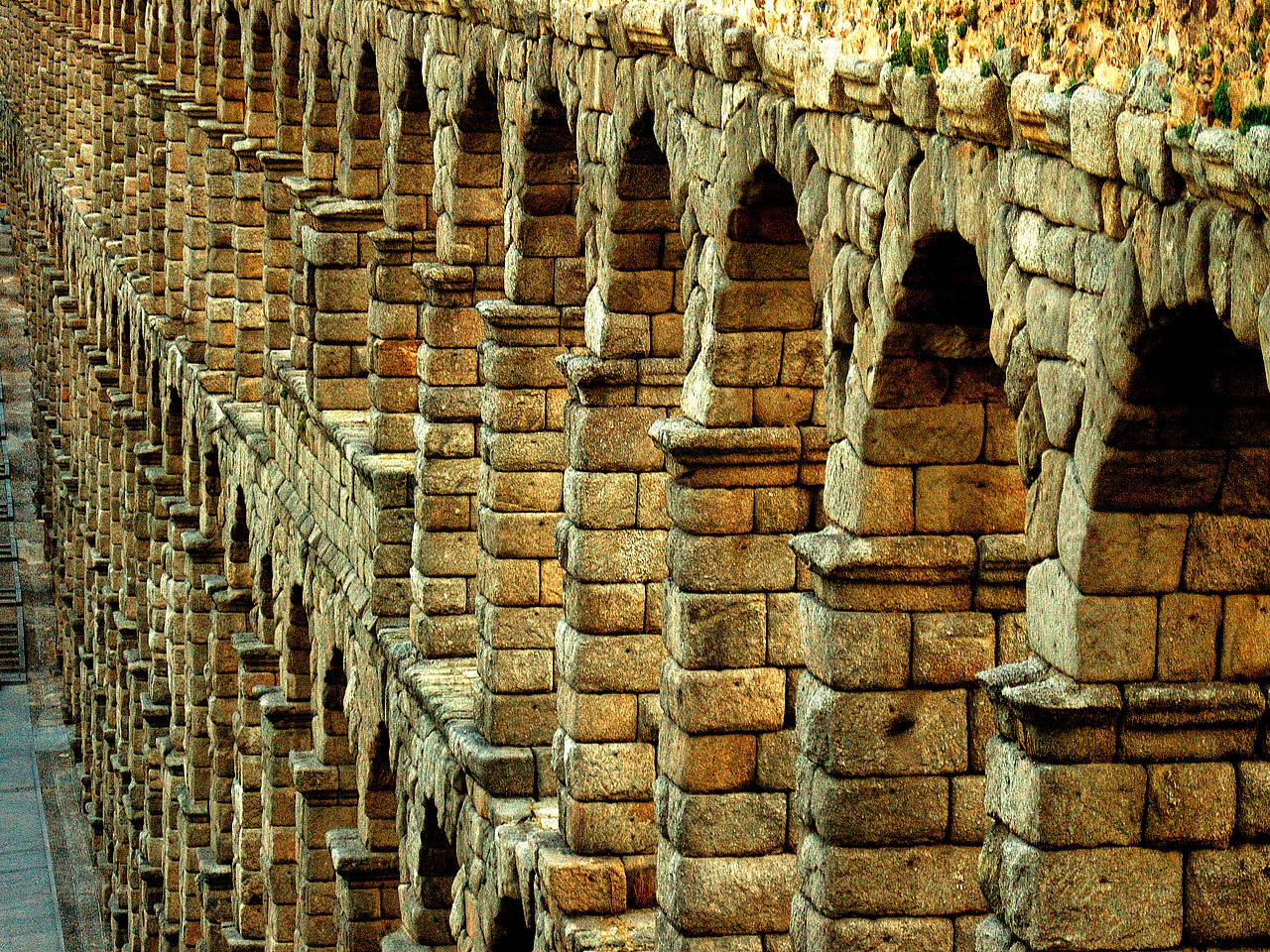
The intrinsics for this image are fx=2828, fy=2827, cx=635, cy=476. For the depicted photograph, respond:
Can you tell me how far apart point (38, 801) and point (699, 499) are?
30696 millimetres

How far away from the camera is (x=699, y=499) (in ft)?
45.0

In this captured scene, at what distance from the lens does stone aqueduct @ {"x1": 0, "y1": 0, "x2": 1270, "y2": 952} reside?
950 cm

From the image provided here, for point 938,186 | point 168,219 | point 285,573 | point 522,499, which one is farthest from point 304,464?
point 938,186

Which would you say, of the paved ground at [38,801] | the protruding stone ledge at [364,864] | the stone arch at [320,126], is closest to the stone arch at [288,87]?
the stone arch at [320,126]

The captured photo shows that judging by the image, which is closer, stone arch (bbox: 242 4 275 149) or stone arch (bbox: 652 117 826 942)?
stone arch (bbox: 652 117 826 942)

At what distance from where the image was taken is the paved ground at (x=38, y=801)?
37.7 m

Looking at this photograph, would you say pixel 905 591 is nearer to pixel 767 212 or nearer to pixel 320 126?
pixel 767 212

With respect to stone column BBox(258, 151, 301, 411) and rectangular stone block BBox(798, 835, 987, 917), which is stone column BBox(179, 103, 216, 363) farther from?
rectangular stone block BBox(798, 835, 987, 917)

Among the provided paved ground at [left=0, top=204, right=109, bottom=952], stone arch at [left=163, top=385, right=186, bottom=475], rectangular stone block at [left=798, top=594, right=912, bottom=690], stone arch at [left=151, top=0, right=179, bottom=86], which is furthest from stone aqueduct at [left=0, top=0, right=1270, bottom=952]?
paved ground at [left=0, top=204, right=109, bottom=952]

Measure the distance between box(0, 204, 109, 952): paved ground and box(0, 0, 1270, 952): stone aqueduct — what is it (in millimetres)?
6548

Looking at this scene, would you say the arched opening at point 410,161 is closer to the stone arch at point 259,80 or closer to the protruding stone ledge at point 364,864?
the protruding stone ledge at point 364,864

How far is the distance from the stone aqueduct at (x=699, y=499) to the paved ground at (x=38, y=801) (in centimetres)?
655

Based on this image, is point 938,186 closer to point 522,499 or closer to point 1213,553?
point 1213,553

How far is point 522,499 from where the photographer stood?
17.9m
